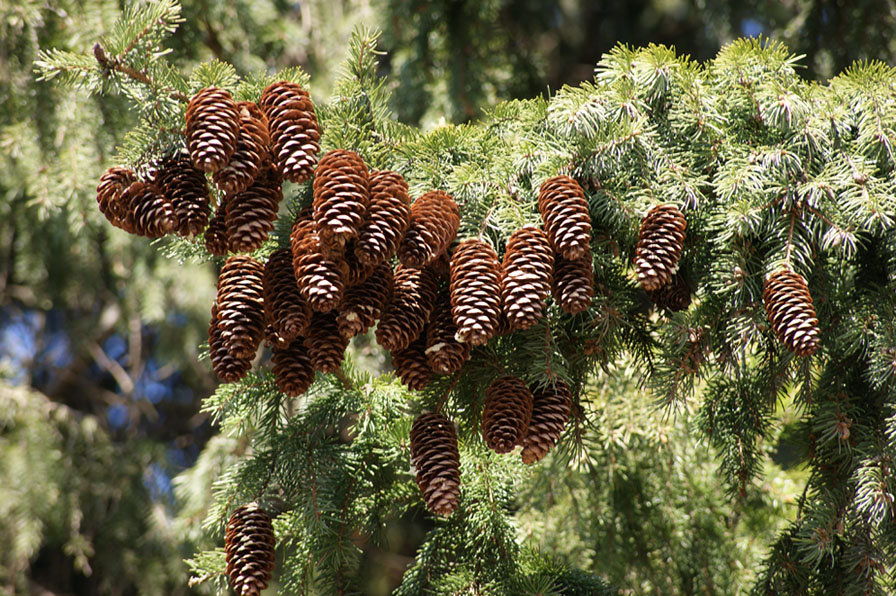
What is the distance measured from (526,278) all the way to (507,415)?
197 mm

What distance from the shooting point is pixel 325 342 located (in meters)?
1.12

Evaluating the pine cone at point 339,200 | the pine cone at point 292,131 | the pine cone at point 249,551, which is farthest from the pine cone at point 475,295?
the pine cone at point 249,551

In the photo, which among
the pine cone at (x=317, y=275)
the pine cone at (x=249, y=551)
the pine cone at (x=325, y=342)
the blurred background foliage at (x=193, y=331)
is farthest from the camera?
the blurred background foliage at (x=193, y=331)

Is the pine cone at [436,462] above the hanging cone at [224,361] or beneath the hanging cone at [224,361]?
beneath

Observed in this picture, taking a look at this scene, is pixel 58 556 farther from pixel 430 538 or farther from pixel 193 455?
pixel 430 538

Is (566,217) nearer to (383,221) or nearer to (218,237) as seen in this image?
(383,221)

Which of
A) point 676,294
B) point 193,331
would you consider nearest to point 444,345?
point 676,294

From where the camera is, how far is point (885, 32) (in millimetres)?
2697

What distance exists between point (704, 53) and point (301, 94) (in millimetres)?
3256

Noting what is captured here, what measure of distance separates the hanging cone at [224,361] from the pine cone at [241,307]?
0.5 inches

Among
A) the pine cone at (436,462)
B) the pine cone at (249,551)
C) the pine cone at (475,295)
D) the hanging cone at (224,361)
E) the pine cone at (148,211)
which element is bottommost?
the pine cone at (249,551)

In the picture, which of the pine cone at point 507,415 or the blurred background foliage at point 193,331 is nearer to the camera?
the pine cone at point 507,415

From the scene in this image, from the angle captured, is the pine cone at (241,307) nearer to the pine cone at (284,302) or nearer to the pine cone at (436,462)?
the pine cone at (284,302)

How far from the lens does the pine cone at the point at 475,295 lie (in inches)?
40.9
